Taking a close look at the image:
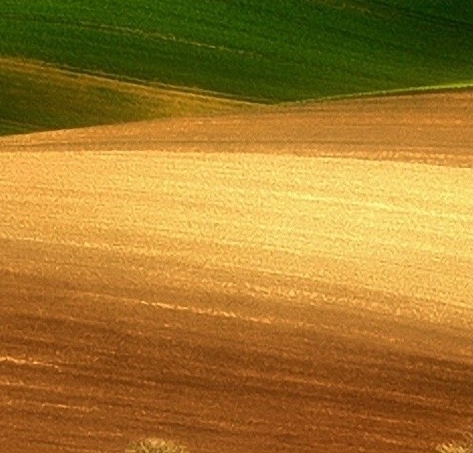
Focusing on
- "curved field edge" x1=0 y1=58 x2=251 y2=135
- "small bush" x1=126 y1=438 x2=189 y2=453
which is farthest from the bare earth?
"curved field edge" x1=0 y1=58 x2=251 y2=135

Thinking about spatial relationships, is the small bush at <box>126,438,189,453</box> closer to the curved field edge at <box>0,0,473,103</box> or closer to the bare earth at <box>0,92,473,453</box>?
the bare earth at <box>0,92,473,453</box>

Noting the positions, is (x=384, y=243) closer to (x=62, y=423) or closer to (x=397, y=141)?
(x=397, y=141)

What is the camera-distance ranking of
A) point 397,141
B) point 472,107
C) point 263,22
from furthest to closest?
point 263,22, point 472,107, point 397,141

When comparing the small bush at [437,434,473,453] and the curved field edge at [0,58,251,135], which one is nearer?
the small bush at [437,434,473,453]

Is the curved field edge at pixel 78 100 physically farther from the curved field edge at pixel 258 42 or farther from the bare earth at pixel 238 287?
the bare earth at pixel 238 287

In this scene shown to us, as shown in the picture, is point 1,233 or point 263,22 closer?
point 1,233

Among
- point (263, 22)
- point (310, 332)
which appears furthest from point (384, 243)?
point (263, 22)
